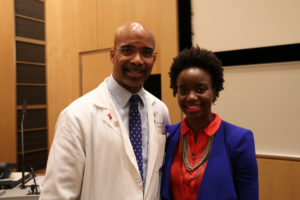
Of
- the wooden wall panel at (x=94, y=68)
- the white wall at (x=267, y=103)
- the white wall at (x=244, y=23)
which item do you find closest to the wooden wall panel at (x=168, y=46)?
the white wall at (x=244, y=23)

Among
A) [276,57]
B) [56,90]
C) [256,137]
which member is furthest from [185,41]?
[56,90]

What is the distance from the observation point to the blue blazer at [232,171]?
1200 millimetres

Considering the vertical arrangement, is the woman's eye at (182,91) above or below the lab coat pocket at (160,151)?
above

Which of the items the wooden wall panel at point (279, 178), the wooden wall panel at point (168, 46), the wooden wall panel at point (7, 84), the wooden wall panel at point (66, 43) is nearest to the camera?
the wooden wall panel at point (279, 178)

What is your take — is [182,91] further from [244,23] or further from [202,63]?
[244,23]

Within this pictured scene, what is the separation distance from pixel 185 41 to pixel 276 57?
0.89 meters

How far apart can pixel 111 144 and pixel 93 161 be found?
0.40ft

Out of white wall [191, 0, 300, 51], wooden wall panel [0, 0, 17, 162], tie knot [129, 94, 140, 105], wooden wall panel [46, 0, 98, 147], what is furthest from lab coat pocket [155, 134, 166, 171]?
wooden wall panel [0, 0, 17, 162]

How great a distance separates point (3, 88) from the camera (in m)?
4.62

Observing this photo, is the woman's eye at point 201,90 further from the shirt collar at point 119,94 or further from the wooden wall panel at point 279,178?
the wooden wall panel at point 279,178

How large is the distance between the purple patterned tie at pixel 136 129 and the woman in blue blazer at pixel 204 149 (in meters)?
0.16

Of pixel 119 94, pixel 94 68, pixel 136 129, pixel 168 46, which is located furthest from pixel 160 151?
pixel 94 68

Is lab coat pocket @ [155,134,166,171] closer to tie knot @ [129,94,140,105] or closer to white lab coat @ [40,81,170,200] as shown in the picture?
white lab coat @ [40,81,170,200]

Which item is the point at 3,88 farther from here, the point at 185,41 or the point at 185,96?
the point at 185,96
